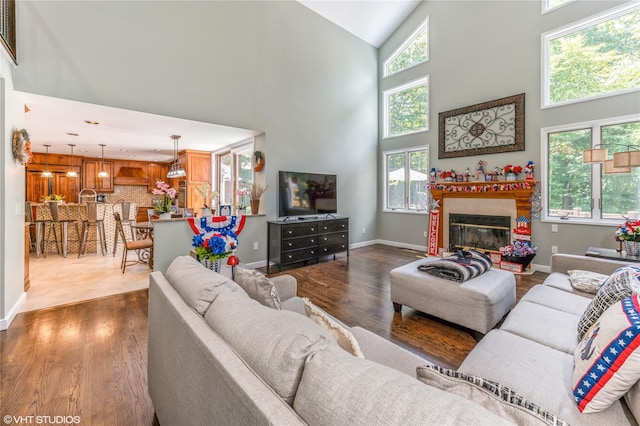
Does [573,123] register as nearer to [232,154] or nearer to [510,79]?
[510,79]

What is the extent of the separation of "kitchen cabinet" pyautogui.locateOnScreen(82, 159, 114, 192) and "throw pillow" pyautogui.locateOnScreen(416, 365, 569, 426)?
1088cm

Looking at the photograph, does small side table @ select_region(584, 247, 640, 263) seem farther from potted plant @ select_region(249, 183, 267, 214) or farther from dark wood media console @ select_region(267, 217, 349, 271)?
potted plant @ select_region(249, 183, 267, 214)

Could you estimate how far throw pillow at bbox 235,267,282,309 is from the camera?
4.77ft

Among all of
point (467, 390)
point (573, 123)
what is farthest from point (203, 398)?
point (573, 123)

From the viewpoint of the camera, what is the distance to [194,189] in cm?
716

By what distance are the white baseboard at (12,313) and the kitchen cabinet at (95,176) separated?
6.82m

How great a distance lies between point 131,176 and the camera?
370 inches

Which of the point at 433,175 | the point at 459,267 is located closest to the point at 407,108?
the point at 433,175

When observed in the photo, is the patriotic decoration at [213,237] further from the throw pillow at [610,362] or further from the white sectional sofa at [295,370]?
the throw pillow at [610,362]

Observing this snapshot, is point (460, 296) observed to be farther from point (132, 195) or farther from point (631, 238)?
point (132, 195)

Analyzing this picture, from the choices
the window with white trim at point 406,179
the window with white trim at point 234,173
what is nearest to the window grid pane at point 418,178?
the window with white trim at point 406,179

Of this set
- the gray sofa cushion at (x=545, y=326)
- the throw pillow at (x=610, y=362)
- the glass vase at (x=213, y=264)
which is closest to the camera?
the throw pillow at (x=610, y=362)

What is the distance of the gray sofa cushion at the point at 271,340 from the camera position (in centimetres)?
77

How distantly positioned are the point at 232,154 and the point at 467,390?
6.44m
